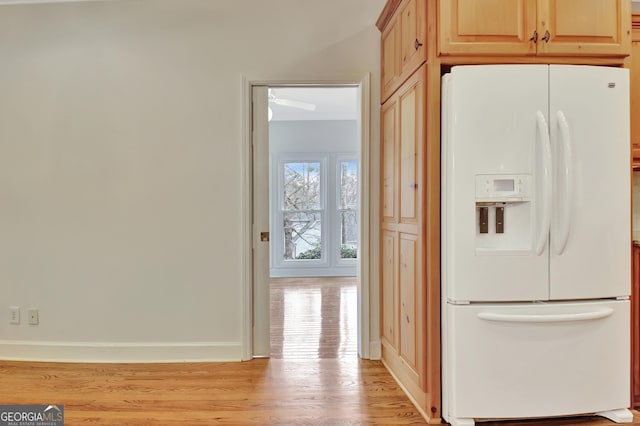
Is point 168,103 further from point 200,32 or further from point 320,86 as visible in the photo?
point 320,86

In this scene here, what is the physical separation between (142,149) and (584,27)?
286 centimetres

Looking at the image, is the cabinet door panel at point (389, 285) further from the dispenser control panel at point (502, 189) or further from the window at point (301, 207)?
the window at point (301, 207)

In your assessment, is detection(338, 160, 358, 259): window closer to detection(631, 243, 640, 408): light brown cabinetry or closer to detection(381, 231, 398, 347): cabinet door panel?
detection(381, 231, 398, 347): cabinet door panel

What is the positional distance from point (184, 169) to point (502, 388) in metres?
2.44

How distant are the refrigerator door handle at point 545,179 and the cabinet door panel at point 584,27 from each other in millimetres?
422

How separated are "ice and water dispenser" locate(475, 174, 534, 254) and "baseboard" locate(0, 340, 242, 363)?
1.93 m

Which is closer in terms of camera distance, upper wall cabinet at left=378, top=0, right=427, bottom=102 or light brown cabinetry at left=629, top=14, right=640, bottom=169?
upper wall cabinet at left=378, top=0, right=427, bottom=102

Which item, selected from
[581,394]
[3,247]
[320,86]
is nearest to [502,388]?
[581,394]

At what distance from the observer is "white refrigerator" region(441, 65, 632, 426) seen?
1.85 meters

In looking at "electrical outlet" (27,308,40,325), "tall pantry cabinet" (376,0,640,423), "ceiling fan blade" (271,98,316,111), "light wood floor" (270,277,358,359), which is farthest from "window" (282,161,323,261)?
"tall pantry cabinet" (376,0,640,423)

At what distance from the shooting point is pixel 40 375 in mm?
2572

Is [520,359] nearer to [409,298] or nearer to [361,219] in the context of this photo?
[409,298]

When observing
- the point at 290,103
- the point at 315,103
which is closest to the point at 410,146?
the point at 290,103

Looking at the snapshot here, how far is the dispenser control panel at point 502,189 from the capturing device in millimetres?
1845
